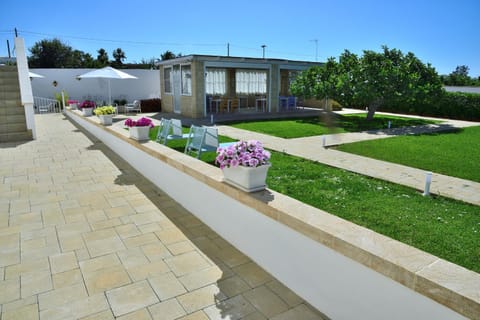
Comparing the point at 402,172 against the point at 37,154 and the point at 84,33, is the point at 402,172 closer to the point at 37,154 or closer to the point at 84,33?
the point at 37,154

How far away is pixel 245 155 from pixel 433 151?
664 centimetres

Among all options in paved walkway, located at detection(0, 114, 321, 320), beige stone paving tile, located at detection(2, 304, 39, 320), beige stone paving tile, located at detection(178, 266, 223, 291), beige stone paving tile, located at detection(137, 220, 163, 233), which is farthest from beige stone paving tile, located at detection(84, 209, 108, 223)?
beige stone paving tile, located at detection(178, 266, 223, 291)

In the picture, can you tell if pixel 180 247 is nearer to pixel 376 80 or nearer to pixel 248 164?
pixel 248 164

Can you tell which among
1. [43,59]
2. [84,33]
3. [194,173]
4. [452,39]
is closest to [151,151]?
[194,173]

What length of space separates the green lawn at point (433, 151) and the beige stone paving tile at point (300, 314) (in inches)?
184

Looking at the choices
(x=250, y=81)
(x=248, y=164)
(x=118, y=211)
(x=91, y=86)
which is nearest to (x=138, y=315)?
(x=248, y=164)

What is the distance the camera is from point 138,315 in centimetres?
238

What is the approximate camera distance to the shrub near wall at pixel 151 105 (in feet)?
57.6

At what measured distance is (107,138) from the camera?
843 cm

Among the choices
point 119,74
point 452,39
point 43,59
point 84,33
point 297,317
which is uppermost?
point 84,33

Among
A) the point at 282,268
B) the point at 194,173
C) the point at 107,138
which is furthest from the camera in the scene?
the point at 107,138

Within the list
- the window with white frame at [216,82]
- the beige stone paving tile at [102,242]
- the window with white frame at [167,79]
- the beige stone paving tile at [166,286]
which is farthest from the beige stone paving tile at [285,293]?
the window with white frame at [167,79]

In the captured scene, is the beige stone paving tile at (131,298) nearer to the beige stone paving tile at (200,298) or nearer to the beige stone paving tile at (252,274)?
the beige stone paving tile at (200,298)

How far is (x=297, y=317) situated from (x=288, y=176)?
3.38 meters
